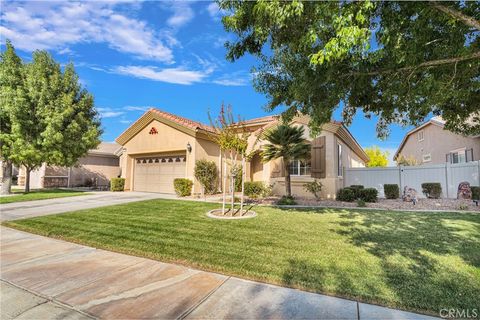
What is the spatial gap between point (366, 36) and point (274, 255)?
4.05 meters

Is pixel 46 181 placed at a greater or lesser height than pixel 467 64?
lesser

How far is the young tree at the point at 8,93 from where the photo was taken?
13695 millimetres

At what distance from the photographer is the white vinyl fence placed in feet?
42.2

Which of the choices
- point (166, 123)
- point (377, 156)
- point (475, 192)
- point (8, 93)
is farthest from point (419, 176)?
point (377, 156)

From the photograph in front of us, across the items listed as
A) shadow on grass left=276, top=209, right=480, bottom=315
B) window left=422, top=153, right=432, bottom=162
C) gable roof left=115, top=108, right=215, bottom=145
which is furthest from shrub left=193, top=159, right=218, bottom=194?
window left=422, top=153, right=432, bottom=162

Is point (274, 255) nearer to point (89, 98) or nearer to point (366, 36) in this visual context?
point (366, 36)

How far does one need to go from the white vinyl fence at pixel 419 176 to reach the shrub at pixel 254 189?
6.32 meters

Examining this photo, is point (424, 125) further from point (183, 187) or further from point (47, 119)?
point (47, 119)

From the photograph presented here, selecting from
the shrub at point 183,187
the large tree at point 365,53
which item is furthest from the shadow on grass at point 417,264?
the shrub at point 183,187

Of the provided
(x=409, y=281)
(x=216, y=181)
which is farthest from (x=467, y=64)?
(x=216, y=181)

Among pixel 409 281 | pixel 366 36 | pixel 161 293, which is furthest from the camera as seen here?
pixel 366 36

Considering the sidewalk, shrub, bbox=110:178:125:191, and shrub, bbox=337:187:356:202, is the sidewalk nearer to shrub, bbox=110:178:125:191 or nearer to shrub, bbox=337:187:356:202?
shrub, bbox=337:187:356:202

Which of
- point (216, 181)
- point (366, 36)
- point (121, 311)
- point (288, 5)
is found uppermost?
point (288, 5)

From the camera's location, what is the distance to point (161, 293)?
327 cm
